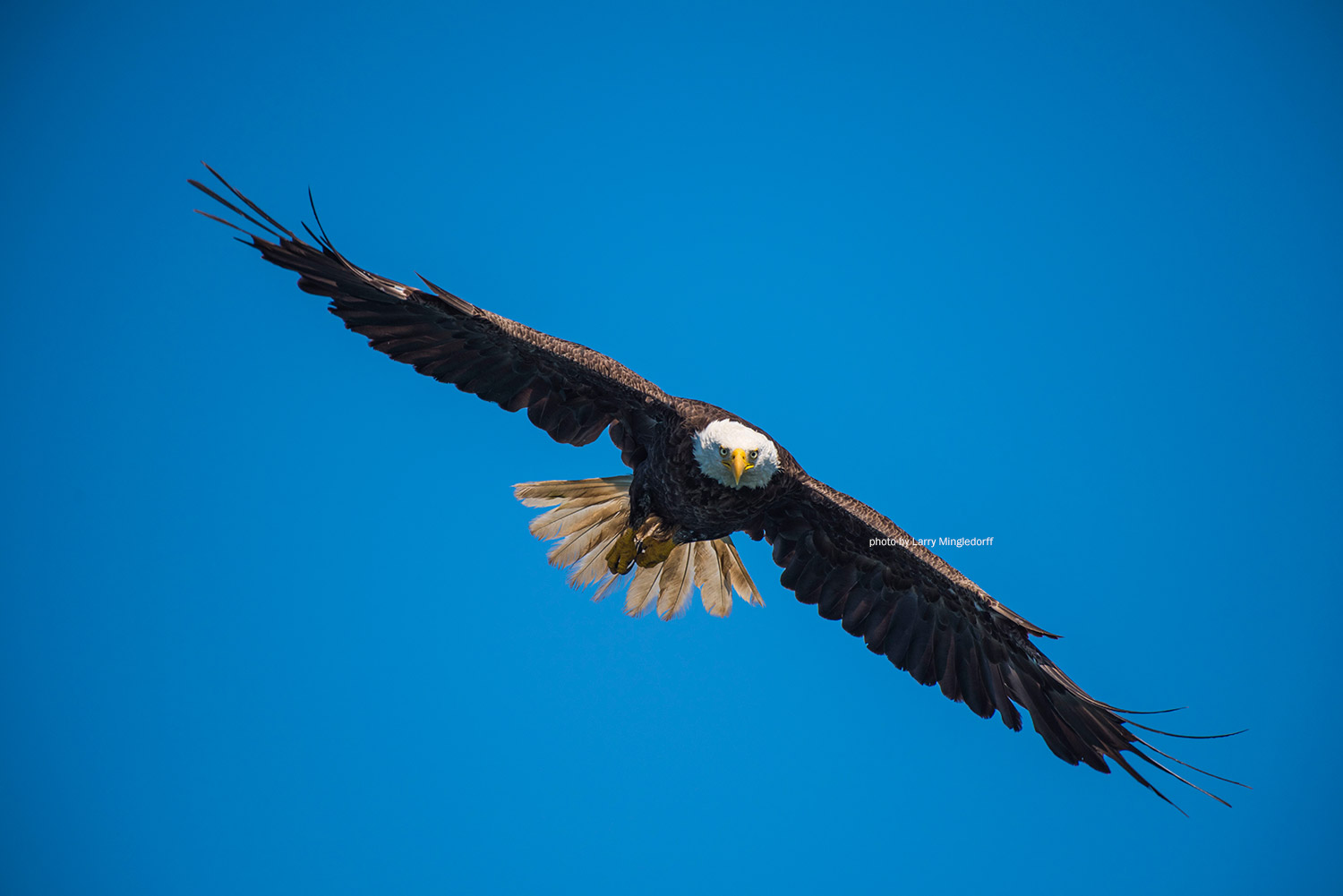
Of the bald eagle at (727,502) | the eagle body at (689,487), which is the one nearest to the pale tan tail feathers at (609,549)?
the bald eagle at (727,502)

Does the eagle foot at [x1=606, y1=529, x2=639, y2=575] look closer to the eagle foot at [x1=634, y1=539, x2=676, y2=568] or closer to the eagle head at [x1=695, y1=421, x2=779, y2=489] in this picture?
the eagle foot at [x1=634, y1=539, x2=676, y2=568]

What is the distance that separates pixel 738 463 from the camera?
14.4ft

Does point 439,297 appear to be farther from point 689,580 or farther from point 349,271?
point 689,580

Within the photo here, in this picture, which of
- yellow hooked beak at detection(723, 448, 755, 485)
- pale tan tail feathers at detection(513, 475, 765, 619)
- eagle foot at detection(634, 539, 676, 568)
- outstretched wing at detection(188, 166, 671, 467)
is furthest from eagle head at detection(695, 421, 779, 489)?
pale tan tail feathers at detection(513, 475, 765, 619)

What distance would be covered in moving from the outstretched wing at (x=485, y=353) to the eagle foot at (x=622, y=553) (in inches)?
19.9

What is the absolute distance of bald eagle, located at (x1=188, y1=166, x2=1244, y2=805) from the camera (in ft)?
15.0

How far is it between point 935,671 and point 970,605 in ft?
1.63

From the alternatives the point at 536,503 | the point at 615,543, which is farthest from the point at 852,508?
the point at 536,503

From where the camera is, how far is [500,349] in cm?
502

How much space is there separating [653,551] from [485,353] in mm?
1532

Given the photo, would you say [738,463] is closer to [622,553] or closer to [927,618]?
[622,553]

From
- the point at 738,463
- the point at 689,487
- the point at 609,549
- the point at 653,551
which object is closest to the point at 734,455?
the point at 738,463

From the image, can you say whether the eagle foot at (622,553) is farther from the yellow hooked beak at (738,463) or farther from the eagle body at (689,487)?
the yellow hooked beak at (738,463)

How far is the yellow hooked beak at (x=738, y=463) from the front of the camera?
4.40m
